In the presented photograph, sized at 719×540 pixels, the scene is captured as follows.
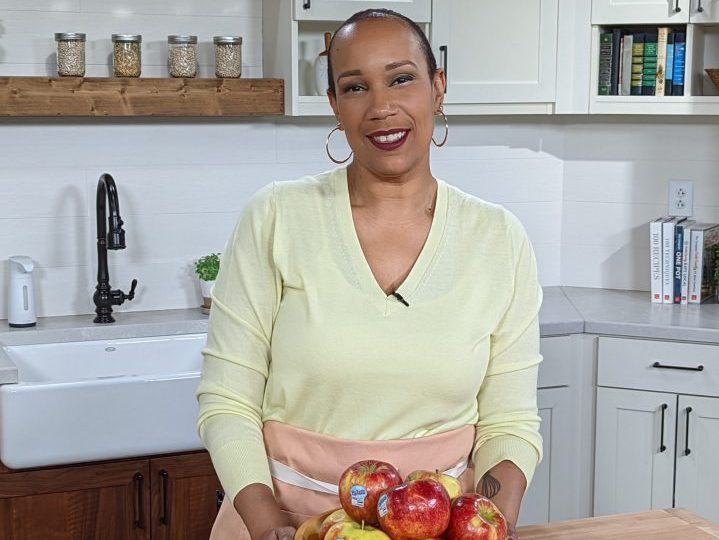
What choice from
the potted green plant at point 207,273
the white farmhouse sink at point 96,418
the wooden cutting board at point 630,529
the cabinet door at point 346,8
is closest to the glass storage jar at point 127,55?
the cabinet door at point 346,8

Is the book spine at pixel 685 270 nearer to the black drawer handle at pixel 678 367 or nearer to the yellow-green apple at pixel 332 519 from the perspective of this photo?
the black drawer handle at pixel 678 367

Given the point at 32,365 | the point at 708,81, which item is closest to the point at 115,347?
the point at 32,365

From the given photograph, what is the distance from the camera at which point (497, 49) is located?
318 centimetres

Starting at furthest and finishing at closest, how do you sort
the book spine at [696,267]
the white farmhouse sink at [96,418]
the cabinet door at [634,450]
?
1. the book spine at [696,267]
2. the cabinet door at [634,450]
3. the white farmhouse sink at [96,418]

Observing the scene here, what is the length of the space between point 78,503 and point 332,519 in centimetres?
149

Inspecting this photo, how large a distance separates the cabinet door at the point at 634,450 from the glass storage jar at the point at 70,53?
169 cm

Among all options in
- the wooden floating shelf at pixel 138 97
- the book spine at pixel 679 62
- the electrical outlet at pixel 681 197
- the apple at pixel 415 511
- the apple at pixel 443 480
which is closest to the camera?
the apple at pixel 415 511

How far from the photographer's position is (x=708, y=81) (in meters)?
3.31

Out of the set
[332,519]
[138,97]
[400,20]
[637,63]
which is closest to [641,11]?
[637,63]

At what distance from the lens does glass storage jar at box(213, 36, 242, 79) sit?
3.01 m

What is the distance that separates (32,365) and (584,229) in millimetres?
1811

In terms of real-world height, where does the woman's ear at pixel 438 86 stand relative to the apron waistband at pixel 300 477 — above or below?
above

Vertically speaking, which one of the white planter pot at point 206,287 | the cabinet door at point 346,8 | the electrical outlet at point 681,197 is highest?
the cabinet door at point 346,8

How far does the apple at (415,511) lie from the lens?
48.5 inches
